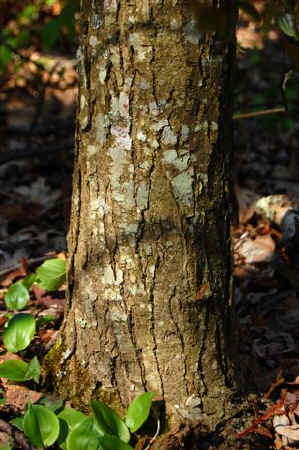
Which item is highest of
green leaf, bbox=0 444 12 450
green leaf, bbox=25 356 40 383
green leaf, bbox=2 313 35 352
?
green leaf, bbox=2 313 35 352

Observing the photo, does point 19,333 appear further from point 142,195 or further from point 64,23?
point 64,23

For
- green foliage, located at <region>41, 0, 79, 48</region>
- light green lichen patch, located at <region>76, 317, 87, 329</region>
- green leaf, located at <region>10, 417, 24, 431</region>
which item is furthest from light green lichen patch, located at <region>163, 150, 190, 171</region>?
green foliage, located at <region>41, 0, 79, 48</region>

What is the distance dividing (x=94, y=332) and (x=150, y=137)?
31.5 inches

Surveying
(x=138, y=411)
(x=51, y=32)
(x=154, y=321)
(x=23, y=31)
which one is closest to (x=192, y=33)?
(x=154, y=321)

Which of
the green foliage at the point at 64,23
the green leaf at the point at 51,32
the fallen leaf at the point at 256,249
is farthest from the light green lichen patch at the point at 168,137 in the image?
the green leaf at the point at 51,32

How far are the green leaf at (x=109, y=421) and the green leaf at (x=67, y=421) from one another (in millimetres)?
117

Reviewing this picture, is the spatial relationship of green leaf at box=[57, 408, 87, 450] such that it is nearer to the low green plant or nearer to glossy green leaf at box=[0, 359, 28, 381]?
the low green plant

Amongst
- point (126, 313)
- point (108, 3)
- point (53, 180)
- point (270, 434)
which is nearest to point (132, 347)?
point (126, 313)

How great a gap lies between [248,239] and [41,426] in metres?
1.98

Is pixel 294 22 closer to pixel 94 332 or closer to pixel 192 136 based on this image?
pixel 192 136

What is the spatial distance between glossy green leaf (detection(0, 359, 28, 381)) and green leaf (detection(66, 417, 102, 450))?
1.16 ft

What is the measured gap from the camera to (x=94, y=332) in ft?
7.04

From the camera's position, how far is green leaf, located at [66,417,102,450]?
1893 millimetres

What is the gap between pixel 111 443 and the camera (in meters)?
1.84
